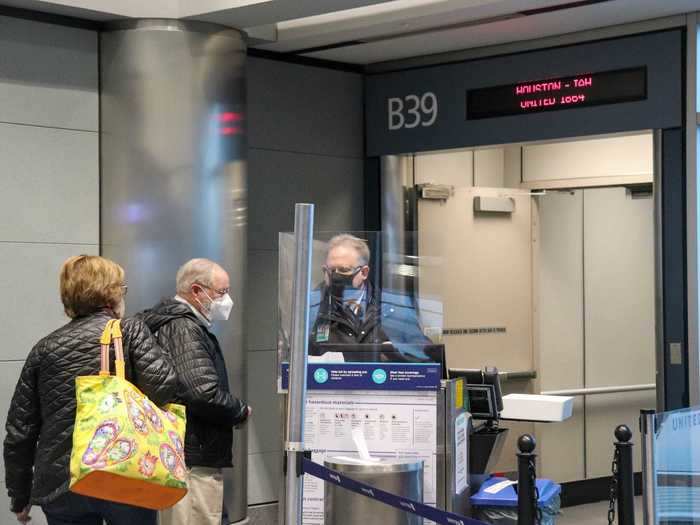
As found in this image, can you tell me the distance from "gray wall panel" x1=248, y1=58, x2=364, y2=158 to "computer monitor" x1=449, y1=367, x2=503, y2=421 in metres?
3.13

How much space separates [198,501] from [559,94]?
325cm

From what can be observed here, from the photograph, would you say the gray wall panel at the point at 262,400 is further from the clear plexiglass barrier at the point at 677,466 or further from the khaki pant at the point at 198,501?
the clear plexiglass barrier at the point at 677,466

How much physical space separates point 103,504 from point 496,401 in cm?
143

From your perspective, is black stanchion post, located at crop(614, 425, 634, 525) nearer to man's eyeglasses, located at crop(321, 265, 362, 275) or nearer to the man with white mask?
man's eyeglasses, located at crop(321, 265, 362, 275)

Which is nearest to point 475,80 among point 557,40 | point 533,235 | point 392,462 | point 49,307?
point 557,40

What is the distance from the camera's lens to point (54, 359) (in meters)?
3.74

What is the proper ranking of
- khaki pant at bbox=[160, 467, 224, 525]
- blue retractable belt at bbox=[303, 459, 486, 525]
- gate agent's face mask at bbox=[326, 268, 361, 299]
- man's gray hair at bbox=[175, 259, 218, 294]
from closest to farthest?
blue retractable belt at bbox=[303, 459, 486, 525] < gate agent's face mask at bbox=[326, 268, 361, 299] < khaki pant at bbox=[160, 467, 224, 525] < man's gray hair at bbox=[175, 259, 218, 294]

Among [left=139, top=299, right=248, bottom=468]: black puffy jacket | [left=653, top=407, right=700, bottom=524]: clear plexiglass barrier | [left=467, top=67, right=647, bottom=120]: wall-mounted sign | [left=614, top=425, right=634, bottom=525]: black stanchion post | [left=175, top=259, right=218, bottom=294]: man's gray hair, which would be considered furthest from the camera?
[left=467, top=67, right=647, bottom=120]: wall-mounted sign

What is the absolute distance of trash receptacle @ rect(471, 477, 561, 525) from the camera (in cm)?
384

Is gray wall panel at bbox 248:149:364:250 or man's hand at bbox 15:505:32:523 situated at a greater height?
gray wall panel at bbox 248:149:364:250

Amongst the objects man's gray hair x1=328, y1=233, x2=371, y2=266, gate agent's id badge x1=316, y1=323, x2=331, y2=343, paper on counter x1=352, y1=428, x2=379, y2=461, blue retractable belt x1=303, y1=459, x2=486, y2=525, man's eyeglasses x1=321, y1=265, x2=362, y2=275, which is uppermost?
man's gray hair x1=328, y1=233, x2=371, y2=266

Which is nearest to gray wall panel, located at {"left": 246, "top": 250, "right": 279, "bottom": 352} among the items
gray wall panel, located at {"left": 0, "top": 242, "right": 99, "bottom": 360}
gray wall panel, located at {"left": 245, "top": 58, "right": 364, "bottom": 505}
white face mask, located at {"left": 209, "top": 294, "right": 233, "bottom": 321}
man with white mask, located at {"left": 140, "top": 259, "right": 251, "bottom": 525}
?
gray wall panel, located at {"left": 245, "top": 58, "right": 364, "bottom": 505}

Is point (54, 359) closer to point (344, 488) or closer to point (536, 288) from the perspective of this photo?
point (344, 488)

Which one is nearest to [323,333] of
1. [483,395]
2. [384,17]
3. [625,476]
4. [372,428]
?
[372,428]
